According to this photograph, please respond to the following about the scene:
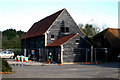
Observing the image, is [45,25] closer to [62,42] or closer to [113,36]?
[62,42]

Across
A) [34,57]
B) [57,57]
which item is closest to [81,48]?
[57,57]

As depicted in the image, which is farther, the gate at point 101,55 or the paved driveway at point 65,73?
the gate at point 101,55

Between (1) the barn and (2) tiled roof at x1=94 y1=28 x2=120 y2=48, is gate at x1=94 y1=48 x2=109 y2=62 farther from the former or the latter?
(2) tiled roof at x1=94 y1=28 x2=120 y2=48

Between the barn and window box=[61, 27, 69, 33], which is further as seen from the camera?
window box=[61, 27, 69, 33]

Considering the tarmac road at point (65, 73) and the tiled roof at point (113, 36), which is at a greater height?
the tiled roof at point (113, 36)

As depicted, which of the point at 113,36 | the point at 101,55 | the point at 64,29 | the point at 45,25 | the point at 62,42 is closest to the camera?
the point at 62,42

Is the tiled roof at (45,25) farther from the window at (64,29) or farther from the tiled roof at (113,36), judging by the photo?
the tiled roof at (113,36)

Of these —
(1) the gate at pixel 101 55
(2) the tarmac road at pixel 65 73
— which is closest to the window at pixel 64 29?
(1) the gate at pixel 101 55

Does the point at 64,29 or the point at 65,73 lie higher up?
the point at 64,29

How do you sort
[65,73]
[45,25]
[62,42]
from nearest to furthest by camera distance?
[65,73]
[62,42]
[45,25]

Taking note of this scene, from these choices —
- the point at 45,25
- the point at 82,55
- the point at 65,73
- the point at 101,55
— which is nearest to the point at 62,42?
the point at 82,55

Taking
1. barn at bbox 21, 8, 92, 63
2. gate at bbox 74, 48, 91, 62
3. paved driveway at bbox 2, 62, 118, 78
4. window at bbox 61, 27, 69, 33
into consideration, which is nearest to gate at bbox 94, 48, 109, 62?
barn at bbox 21, 8, 92, 63

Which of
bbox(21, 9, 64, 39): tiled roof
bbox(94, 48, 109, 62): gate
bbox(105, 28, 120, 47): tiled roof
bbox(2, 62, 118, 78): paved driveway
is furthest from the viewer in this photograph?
bbox(105, 28, 120, 47): tiled roof

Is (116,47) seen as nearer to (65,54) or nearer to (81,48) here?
(81,48)
